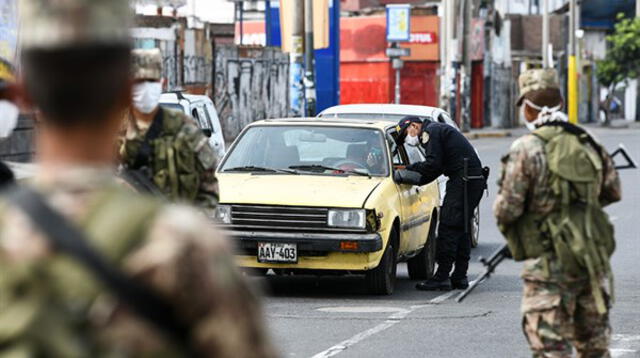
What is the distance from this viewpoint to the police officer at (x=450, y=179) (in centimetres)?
1381

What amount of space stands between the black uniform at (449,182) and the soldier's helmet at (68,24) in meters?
11.3

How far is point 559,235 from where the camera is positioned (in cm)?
684

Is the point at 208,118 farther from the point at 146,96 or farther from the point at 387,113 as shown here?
the point at 146,96

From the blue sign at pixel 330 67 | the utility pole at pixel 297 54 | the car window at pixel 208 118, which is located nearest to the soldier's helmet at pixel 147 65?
the car window at pixel 208 118

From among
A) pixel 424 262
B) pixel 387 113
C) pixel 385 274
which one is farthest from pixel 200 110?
pixel 385 274

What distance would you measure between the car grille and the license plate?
135mm

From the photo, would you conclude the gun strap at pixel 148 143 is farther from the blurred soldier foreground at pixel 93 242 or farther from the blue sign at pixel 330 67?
the blue sign at pixel 330 67

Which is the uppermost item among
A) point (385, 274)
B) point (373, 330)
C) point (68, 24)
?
point (68, 24)

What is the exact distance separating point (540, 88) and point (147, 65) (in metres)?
1.81

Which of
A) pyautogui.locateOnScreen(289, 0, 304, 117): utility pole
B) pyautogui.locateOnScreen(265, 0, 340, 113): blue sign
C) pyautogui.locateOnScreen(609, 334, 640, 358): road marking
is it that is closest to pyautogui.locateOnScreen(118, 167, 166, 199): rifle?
pyautogui.locateOnScreen(609, 334, 640, 358): road marking

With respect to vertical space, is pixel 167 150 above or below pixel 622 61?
above

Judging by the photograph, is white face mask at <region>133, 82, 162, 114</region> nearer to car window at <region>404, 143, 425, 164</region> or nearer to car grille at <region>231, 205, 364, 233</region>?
car grille at <region>231, 205, 364, 233</region>

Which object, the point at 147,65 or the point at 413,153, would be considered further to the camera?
the point at 413,153

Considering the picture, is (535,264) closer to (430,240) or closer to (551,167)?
(551,167)
